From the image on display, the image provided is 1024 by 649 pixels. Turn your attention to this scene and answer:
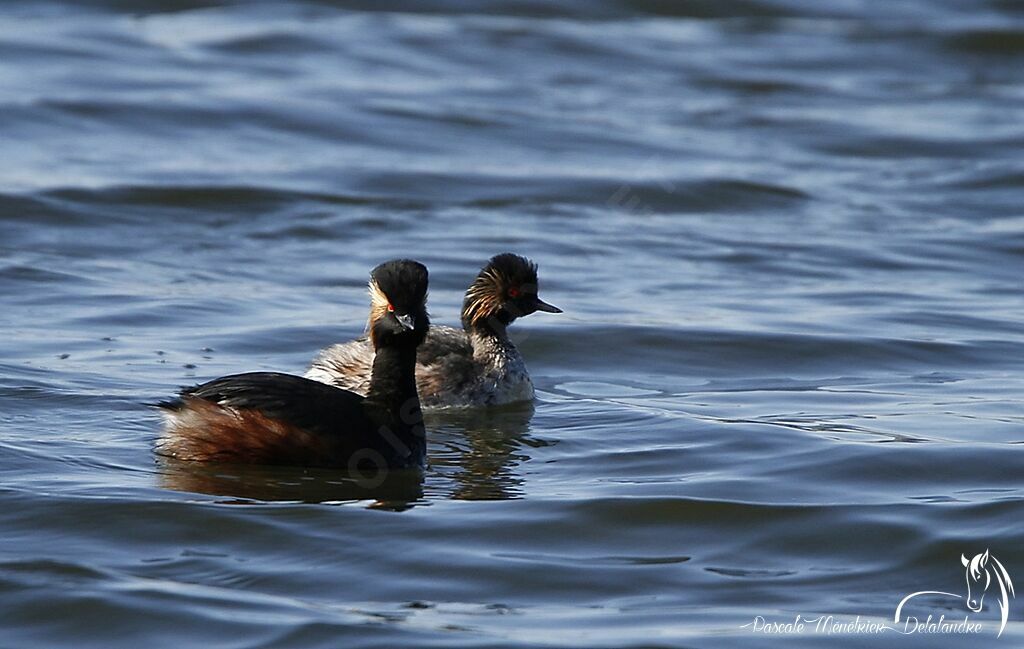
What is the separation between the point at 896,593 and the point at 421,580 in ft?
6.03

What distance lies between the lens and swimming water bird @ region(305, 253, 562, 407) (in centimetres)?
1028

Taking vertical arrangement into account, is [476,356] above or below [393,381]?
below

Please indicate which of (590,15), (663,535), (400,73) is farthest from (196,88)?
(663,535)

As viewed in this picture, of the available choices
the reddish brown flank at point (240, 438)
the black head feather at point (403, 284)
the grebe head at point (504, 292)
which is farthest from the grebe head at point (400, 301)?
the grebe head at point (504, 292)

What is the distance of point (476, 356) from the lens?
34.8 feet

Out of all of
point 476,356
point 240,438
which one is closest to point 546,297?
point 476,356

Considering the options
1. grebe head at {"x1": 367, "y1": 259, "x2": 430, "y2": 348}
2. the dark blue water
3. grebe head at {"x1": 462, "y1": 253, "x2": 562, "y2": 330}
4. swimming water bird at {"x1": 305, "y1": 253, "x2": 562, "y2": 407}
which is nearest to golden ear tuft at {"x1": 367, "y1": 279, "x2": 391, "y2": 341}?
grebe head at {"x1": 367, "y1": 259, "x2": 430, "y2": 348}

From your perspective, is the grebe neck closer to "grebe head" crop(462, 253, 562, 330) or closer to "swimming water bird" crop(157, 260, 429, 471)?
"swimming water bird" crop(157, 260, 429, 471)

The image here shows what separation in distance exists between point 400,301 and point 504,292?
102 inches

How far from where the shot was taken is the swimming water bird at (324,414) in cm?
810

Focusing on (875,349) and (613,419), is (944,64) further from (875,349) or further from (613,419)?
(613,419)

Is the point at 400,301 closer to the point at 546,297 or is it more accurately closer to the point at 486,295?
the point at 486,295

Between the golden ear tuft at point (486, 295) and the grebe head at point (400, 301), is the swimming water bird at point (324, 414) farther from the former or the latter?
the golden ear tuft at point (486, 295)

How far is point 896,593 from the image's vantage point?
696cm
